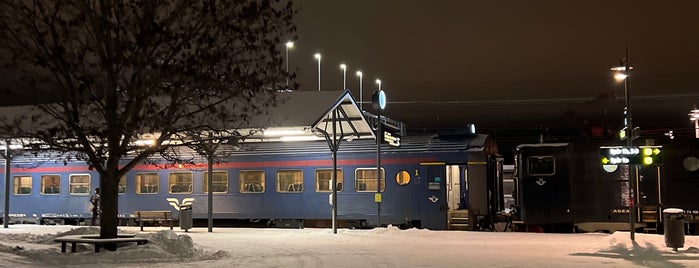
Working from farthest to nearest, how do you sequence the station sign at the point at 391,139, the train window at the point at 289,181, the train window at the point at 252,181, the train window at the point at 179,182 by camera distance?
1. the train window at the point at 179,182
2. the train window at the point at 252,181
3. the train window at the point at 289,181
4. the station sign at the point at 391,139

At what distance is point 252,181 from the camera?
24469mm

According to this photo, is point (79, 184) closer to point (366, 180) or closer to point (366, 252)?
point (366, 180)

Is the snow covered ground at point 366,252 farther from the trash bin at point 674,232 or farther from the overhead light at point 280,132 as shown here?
the overhead light at point 280,132

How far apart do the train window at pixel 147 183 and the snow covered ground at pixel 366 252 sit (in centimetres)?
698

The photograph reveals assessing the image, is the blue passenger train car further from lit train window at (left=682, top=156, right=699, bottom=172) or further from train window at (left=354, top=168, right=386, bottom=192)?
lit train window at (left=682, top=156, right=699, bottom=172)

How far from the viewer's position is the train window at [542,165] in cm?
2084

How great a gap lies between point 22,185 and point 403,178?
1570 centimetres

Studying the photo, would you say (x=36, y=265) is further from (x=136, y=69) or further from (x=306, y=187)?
(x=306, y=187)

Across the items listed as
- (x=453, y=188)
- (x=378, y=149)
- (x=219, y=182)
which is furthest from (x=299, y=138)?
(x=453, y=188)

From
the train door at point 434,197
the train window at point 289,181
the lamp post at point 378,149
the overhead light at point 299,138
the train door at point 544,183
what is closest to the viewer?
the train door at point 544,183

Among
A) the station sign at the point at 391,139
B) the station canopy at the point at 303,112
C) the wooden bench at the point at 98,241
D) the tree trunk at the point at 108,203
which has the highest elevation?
the station canopy at the point at 303,112

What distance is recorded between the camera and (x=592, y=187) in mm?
20406

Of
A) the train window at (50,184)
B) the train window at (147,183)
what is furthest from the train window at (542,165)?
the train window at (50,184)

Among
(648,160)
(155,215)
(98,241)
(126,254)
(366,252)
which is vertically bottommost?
A: (366,252)
